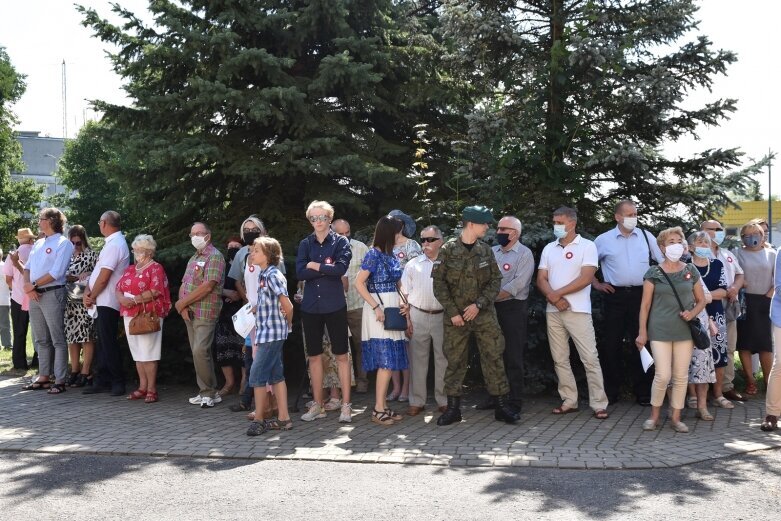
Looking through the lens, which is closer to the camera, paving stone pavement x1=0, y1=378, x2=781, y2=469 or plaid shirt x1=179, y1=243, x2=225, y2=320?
paving stone pavement x1=0, y1=378, x2=781, y2=469

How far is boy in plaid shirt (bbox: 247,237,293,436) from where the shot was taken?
7.61m

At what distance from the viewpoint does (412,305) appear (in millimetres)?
8383

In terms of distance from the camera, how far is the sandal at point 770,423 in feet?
24.2

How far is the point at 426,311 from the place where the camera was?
8.37 m

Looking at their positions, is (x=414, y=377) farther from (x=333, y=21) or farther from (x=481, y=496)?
(x=333, y=21)

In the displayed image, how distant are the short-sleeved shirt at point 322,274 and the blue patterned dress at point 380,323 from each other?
0.85 ft

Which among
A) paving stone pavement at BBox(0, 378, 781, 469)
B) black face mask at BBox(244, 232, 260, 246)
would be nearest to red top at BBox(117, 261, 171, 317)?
paving stone pavement at BBox(0, 378, 781, 469)

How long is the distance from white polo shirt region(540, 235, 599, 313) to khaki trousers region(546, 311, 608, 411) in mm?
135

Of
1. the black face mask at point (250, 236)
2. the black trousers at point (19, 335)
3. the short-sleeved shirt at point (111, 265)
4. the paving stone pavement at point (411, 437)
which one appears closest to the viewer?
the paving stone pavement at point (411, 437)

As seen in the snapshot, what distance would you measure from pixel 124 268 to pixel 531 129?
560 centimetres

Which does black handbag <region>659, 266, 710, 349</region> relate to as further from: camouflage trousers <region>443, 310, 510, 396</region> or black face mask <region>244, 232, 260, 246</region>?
black face mask <region>244, 232, 260, 246</region>

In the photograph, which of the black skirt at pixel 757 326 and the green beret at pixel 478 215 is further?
the black skirt at pixel 757 326

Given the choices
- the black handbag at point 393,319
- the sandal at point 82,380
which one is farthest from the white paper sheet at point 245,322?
the sandal at point 82,380

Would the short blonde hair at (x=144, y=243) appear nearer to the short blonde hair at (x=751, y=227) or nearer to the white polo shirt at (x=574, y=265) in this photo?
the white polo shirt at (x=574, y=265)
